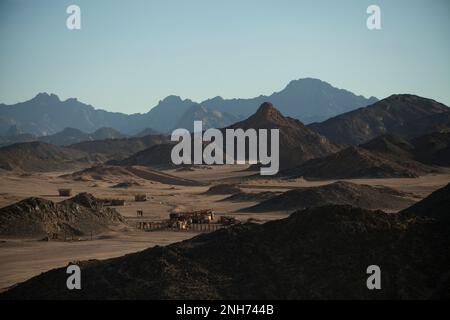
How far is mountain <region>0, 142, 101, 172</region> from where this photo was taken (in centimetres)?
13475

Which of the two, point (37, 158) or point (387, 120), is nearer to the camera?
point (37, 158)

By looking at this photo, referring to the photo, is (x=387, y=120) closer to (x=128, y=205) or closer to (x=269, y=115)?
(x=269, y=115)

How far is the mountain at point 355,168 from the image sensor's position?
8612 cm

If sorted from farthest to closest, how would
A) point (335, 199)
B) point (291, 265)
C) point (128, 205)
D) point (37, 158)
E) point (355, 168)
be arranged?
point (37, 158) < point (355, 168) < point (128, 205) < point (335, 199) < point (291, 265)

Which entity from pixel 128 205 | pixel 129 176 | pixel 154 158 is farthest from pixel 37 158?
pixel 128 205

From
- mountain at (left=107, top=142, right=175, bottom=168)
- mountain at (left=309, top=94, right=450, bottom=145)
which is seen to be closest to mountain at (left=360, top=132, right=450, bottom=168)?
mountain at (left=309, top=94, right=450, bottom=145)

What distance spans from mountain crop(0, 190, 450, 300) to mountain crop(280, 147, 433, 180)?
65134 mm

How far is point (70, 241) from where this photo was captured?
35.4 m

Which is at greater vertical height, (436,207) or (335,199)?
(436,207)

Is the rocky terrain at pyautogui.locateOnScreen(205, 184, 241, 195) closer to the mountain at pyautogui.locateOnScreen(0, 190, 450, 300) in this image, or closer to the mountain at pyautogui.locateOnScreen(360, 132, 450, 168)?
the mountain at pyautogui.locateOnScreen(360, 132, 450, 168)

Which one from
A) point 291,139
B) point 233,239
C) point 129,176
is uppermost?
point 291,139

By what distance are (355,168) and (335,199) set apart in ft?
119

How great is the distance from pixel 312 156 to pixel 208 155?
26476mm

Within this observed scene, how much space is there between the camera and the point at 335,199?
5269 cm
